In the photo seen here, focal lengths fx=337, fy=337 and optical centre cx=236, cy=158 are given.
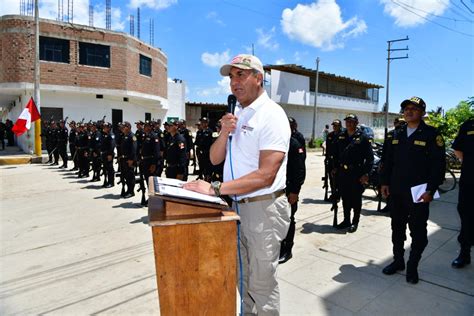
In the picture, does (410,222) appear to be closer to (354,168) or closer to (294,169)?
(294,169)

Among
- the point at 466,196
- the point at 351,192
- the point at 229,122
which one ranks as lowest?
the point at 351,192

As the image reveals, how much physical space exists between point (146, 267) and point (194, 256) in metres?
2.55

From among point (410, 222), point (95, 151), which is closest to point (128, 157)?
point (95, 151)

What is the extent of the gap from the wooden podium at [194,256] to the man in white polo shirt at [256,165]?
231 mm

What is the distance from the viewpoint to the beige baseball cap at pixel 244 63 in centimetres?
205

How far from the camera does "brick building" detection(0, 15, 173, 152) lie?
60.2ft

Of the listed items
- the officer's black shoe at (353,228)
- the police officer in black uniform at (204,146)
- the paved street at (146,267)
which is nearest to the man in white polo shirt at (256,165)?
the paved street at (146,267)

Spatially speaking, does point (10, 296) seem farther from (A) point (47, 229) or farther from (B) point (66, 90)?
(B) point (66, 90)

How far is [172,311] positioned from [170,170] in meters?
5.56

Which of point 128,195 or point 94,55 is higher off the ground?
point 94,55

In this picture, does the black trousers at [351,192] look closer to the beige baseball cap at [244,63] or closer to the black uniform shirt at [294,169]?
the black uniform shirt at [294,169]

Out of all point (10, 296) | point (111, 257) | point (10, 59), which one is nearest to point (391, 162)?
point (111, 257)

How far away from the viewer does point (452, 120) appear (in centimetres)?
1130

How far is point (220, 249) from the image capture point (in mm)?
1843
